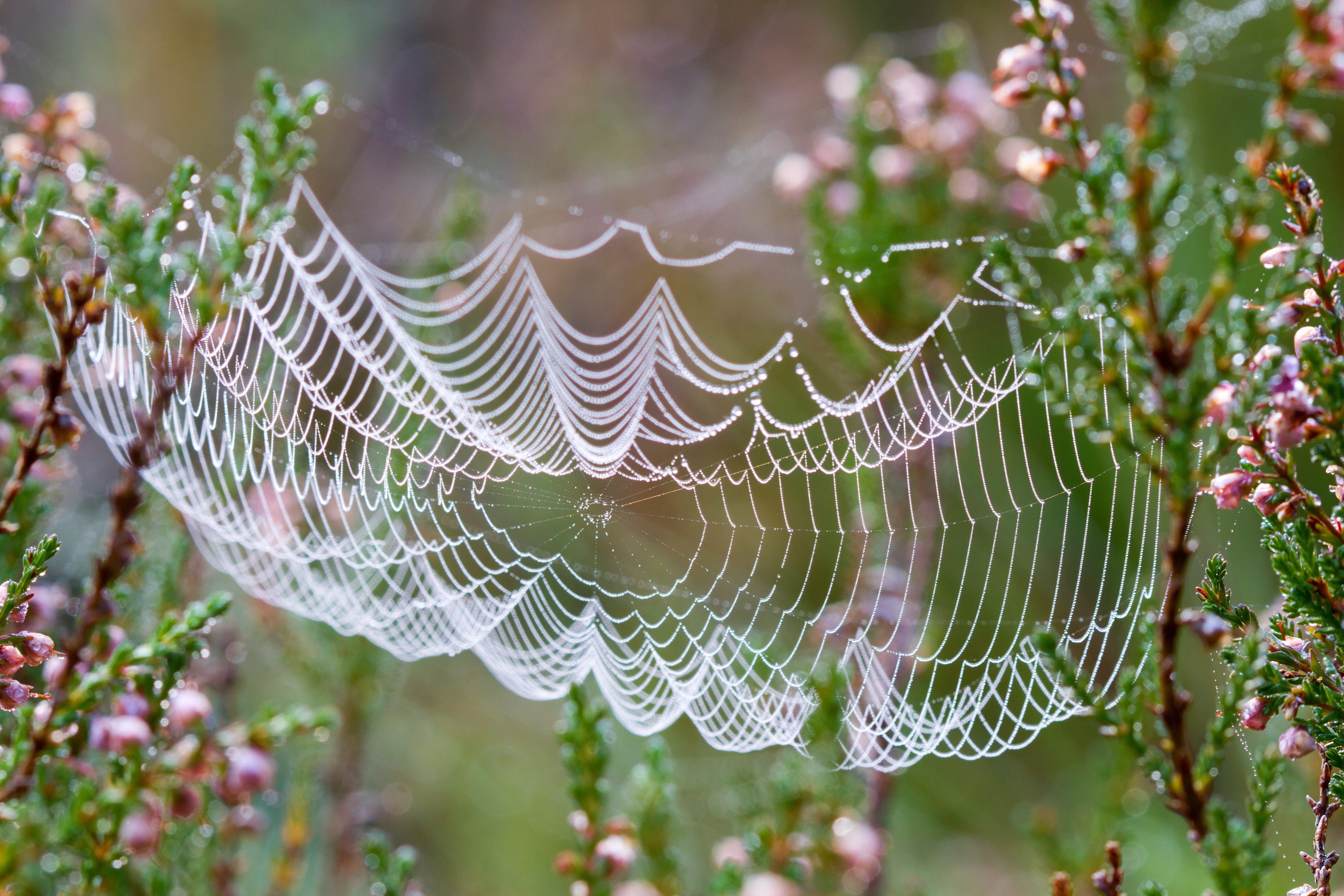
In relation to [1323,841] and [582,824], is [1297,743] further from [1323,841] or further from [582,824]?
[582,824]

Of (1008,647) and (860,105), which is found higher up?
(860,105)

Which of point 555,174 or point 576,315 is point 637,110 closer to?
point 555,174

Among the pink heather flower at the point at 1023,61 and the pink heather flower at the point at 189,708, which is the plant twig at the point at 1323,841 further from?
the pink heather flower at the point at 189,708

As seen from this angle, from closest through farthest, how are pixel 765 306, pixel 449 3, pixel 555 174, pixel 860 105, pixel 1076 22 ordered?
pixel 860 105 < pixel 1076 22 < pixel 765 306 < pixel 555 174 < pixel 449 3

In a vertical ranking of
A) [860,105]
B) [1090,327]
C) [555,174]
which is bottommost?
[1090,327]

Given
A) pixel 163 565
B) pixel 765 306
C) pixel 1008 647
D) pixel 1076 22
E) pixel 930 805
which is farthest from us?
pixel 765 306

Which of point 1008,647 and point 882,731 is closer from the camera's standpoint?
point 882,731

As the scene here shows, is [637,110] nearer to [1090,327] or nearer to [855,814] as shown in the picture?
[1090,327]

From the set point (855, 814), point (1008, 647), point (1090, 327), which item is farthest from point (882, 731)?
point (1008, 647)
